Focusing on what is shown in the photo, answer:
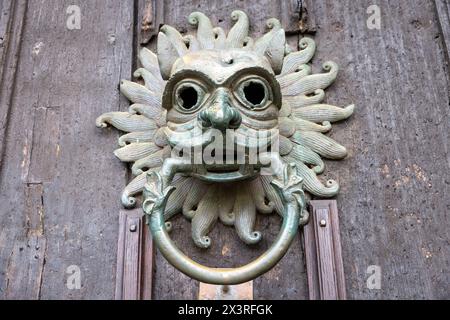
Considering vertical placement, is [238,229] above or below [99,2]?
below

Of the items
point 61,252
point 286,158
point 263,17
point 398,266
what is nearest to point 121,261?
point 61,252

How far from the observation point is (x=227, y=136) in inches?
34.9

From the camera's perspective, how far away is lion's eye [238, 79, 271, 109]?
92 cm

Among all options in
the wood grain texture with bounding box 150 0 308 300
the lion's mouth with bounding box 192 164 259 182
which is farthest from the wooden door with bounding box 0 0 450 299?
the lion's mouth with bounding box 192 164 259 182

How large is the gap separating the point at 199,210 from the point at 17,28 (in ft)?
1.85

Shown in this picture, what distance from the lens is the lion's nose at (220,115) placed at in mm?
852

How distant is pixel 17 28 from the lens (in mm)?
1208

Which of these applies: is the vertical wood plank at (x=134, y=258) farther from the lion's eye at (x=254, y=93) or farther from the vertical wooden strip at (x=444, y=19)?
the vertical wooden strip at (x=444, y=19)

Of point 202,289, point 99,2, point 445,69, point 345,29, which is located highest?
point 99,2

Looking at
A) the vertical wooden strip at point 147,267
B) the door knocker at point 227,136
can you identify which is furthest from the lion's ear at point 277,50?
the vertical wooden strip at point 147,267

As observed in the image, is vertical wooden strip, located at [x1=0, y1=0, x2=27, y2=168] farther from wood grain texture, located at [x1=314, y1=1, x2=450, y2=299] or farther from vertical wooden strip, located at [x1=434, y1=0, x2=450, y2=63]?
vertical wooden strip, located at [x1=434, y1=0, x2=450, y2=63]

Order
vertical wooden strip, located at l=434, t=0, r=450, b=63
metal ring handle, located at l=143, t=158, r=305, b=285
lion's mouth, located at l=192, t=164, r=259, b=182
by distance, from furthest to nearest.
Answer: vertical wooden strip, located at l=434, t=0, r=450, b=63 < lion's mouth, located at l=192, t=164, r=259, b=182 < metal ring handle, located at l=143, t=158, r=305, b=285

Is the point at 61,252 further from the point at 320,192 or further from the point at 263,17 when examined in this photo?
the point at 263,17

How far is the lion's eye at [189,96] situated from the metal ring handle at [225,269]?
0.12 meters
